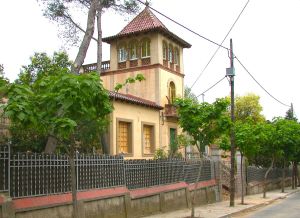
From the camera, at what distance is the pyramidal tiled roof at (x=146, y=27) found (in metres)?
29.3

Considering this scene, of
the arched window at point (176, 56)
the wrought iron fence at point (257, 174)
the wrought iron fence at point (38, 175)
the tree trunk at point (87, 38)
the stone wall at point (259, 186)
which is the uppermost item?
the arched window at point (176, 56)

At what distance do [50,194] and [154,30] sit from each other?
Answer: 61.8ft

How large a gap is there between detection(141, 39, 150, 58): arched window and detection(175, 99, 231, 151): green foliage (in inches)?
537

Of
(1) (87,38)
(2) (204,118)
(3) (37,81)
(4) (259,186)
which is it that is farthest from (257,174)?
(3) (37,81)

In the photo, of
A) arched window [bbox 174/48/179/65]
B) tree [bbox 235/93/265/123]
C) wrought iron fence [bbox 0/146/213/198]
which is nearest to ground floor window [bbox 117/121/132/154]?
wrought iron fence [bbox 0/146/213/198]

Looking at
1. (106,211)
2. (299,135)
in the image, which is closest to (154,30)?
(299,135)

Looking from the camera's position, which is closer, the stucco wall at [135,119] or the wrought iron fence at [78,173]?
the wrought iron fence at [78,173]

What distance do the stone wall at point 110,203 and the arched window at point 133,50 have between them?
11.4 metres

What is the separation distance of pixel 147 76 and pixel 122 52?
2.77m

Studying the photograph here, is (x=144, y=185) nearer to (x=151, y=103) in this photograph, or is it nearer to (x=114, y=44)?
(x=151, y=103)

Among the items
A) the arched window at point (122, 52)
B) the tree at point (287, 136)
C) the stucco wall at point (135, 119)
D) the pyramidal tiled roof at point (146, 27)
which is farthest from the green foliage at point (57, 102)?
the tree at point (287, 136)

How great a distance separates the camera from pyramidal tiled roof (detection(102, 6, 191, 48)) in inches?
1153

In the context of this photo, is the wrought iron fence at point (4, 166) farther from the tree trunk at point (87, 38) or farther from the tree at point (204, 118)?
the tree trunk at point (87, 38)

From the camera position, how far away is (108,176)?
49.0ft
